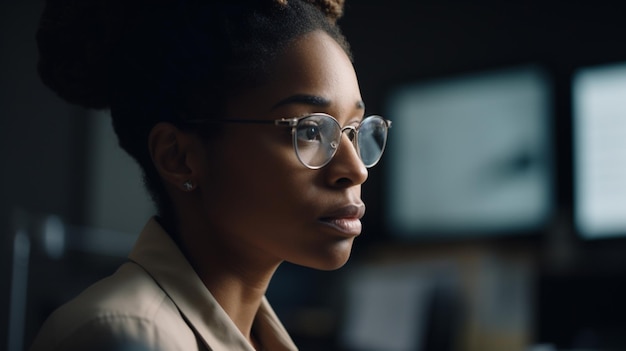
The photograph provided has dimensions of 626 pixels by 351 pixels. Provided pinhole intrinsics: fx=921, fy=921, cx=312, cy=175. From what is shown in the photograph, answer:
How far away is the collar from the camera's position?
0.96m

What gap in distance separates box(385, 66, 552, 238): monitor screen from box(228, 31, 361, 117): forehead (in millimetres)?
2599

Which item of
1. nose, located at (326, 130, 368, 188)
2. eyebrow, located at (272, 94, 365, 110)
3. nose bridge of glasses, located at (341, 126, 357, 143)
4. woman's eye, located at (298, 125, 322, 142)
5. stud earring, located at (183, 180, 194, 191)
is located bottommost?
stud earring, located at (183, 180, 194, 191)

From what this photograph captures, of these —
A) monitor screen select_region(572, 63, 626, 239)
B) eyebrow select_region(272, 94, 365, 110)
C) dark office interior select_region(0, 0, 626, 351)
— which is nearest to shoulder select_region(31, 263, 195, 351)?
eyebrow select_region(272, 94, 365, 110)

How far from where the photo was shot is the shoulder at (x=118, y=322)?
0.84 m

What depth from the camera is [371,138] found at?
3.46ft

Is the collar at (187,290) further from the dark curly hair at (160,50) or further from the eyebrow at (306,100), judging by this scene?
the eyebrow at (306,100)

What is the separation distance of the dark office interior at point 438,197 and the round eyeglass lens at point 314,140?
1698 mm

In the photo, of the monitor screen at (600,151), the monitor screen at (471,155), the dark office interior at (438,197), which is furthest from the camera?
the monitor screen at (471,155)

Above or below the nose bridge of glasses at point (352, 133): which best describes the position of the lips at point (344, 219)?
below

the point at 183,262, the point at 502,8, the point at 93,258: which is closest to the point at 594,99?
the point at 502,8

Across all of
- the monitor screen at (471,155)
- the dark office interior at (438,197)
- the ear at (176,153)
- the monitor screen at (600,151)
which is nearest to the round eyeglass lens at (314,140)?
the ear at (176,153)

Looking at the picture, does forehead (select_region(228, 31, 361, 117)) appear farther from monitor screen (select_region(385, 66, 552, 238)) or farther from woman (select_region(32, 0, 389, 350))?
monitor screen (select_region(385, 66, 552, 238))

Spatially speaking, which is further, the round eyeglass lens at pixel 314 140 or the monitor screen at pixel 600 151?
the monitor screen at pixel 600 151

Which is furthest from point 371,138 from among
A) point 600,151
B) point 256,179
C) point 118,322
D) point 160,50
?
point 600,151
